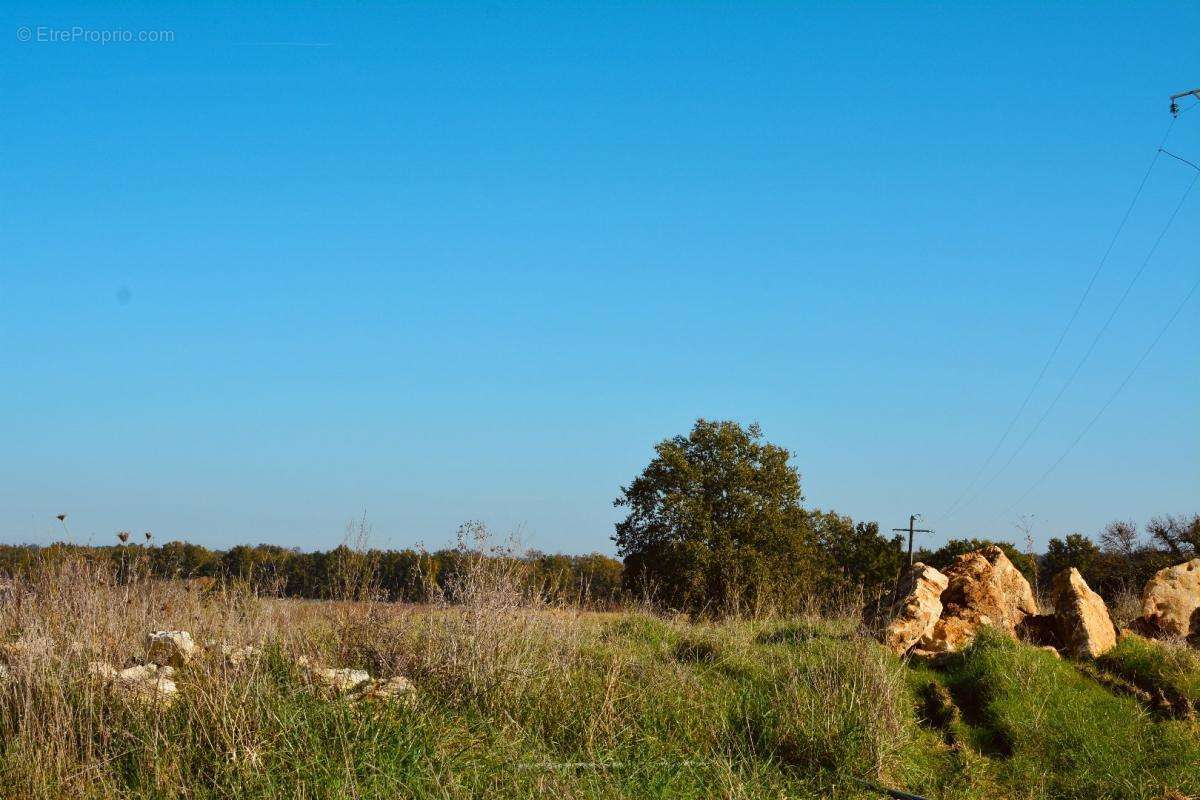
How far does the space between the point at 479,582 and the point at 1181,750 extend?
8491mm

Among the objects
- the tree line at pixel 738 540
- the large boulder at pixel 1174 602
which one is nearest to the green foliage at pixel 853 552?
the tree line at pixel 738 540

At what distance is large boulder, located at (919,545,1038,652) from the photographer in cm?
1471

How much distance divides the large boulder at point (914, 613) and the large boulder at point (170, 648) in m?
9.13

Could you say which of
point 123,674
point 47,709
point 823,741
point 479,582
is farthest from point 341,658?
point 823,741

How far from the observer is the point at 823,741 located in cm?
1092

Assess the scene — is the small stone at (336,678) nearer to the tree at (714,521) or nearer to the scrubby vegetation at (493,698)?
the scrubby vegetation at (493,698)

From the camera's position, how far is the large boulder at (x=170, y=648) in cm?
1091

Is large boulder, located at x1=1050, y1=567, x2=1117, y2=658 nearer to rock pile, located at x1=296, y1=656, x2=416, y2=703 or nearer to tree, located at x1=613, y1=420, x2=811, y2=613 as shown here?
rock pile, located at x1=296, y1=656, x2=416, y2=703

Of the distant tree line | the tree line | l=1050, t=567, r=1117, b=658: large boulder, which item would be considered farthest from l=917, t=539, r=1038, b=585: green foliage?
the distant tree line

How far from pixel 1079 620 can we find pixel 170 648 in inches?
482

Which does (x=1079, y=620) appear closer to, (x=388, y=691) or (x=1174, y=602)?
(x=1174, y=602)

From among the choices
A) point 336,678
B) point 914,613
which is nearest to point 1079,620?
point 914,613

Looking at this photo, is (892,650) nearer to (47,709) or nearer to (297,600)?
(297,600)

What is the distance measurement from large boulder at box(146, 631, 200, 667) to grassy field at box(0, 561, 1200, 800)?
188mm
